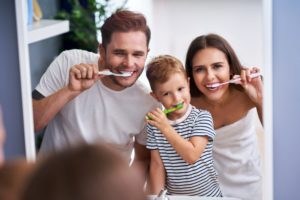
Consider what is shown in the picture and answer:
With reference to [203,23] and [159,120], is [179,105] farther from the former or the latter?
[203,23]

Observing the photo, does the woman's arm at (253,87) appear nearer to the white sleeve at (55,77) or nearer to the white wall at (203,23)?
the white wall at (203,23)

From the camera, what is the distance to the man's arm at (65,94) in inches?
77.3

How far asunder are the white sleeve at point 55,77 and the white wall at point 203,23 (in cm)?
25

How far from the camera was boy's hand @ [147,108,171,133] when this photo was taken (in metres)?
1.91

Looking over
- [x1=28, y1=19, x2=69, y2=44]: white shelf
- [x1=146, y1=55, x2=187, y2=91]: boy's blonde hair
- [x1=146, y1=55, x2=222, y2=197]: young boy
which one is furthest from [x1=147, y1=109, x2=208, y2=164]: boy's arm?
[x1=28, y1=19, x2=69, y2=44]: white shelf

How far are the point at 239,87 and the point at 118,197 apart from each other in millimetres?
1287

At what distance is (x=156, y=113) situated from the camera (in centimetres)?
192

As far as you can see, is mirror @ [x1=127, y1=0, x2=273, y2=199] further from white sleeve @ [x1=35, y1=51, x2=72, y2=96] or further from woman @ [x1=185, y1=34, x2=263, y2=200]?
white sleeve @ [x1=35, y1=51, x2=72, y2=96]

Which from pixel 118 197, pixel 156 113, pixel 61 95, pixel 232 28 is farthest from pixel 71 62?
pixel 118 197

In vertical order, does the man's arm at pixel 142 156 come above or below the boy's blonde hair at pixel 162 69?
below

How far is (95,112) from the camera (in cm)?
197

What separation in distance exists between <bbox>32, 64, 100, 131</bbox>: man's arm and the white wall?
6.9 inches

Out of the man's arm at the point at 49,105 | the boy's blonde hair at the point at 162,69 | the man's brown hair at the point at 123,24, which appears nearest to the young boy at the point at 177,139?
the boy's blonde hair at the point at 162,69

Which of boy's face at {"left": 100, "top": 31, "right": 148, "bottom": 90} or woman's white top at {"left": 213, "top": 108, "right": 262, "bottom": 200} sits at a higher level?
boy's face at {"left": 100, "top": 31, "right": 148, "bottom": 90}
